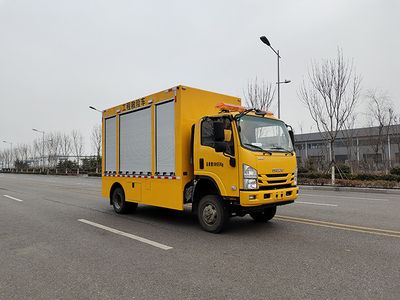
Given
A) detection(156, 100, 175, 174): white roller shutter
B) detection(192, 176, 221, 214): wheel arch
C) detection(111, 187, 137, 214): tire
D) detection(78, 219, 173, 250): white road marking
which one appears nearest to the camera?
detection(78, 219, 173, 250): white road marking

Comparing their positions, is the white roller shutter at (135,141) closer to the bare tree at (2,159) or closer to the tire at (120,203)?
the tire at (120,203)

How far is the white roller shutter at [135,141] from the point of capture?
8.97 m

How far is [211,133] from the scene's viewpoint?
286 inches

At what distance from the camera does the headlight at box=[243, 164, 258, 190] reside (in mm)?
6637

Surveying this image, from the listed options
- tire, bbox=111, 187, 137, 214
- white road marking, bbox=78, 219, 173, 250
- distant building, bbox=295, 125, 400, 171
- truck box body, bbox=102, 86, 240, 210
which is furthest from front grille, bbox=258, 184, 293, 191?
distant building, bbox=295, 125, 400, 171

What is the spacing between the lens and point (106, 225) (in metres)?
8.41

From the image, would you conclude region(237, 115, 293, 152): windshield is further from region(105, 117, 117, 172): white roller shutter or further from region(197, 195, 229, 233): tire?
region(105, 117, 117, 172): white roller shutter

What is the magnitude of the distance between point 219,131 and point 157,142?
2.23 meters

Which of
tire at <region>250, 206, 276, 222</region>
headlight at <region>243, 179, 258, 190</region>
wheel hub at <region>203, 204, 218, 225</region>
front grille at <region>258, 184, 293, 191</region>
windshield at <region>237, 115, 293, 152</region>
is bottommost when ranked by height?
tire at <region>250, 206, 276, 222</region>

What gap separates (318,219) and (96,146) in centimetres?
4810

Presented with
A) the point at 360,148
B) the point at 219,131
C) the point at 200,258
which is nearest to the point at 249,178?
the point at 219,131

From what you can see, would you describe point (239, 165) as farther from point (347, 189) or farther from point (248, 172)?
point (347, 189)

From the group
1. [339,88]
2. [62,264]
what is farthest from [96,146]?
[62,264]

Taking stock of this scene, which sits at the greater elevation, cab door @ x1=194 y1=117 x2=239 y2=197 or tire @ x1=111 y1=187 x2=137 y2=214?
cab door @ x1=194 y1=117 x2=239 y2=197
